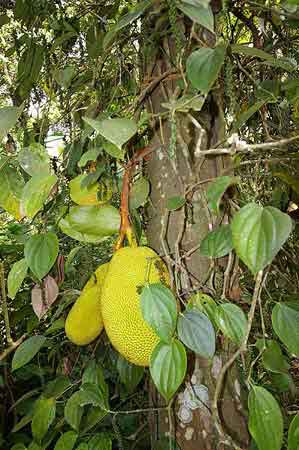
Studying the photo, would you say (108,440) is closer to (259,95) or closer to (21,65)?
(259,95)

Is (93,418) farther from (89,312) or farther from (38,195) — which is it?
(38,195)

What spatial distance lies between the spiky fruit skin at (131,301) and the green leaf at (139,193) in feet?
0.28

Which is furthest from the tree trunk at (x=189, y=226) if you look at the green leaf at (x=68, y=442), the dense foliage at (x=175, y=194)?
the green leaf at (x=68, y=442)

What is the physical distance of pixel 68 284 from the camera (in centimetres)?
115

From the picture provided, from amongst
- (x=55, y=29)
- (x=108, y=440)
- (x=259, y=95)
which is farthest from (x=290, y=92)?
(x=108, y=440)

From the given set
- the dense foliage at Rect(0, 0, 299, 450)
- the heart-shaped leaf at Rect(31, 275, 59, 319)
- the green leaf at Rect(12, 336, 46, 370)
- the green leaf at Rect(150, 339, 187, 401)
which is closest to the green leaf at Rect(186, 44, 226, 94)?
the dense foliage at Rect(0, 0, 299, 450)

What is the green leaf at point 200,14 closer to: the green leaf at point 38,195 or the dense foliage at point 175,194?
the dense foliage at point 175,194

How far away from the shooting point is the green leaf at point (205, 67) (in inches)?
18.2

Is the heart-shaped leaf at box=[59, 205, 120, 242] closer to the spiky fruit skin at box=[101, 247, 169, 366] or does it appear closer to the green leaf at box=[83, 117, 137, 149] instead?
the spiky fruit skin at box=[101, 247, 169, 366]

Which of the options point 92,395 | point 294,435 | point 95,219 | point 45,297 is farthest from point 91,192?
point 294,435

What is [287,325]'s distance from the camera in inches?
20.2

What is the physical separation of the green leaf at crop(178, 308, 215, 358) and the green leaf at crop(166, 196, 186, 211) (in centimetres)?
13

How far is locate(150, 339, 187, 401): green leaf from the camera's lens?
0.45 meters

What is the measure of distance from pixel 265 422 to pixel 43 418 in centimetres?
35
